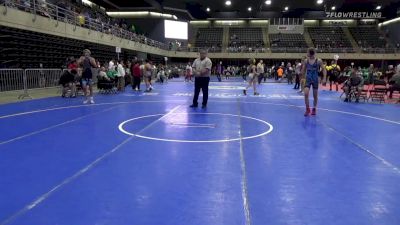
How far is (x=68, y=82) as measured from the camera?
14.4 m

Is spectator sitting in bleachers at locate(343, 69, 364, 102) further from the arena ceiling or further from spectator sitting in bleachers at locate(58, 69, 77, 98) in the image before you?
the arena ceiling

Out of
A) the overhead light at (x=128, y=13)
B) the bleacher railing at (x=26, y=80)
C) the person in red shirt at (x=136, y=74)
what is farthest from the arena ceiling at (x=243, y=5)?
the bleacher railing at (x=26, y=80)

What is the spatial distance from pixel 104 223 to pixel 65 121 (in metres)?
6.08

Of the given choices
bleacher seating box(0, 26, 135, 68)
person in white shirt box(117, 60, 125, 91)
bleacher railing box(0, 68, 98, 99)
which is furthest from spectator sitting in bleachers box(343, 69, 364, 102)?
bleacher seating box(0, 26, 135, 68)

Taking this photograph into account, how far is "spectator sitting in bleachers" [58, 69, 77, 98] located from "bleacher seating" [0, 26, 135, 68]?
3.34 meters

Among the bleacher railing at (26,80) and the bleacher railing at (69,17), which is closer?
the bleacher railing at (26,80)

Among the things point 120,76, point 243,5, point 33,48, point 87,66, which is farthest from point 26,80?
point 243,5

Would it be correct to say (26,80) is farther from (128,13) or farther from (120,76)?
(128,13)

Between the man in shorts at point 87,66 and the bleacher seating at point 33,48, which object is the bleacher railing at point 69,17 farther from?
the man in shorts at point 87,66

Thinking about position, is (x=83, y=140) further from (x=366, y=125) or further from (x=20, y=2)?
(x=20, y=2)

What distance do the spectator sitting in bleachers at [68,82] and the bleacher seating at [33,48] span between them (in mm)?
3340

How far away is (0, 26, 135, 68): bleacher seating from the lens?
17.0 meters

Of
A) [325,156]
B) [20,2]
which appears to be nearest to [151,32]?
[20,2]

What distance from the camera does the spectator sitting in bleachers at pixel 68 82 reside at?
46.5 feet
